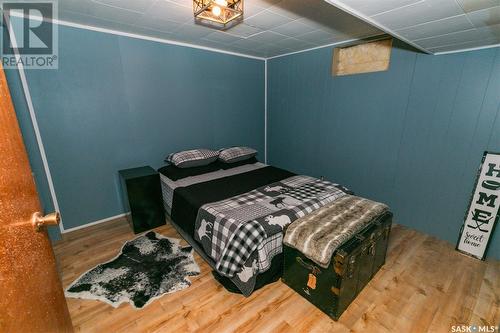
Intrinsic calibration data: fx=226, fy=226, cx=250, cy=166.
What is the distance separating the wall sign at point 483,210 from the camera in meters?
2.21

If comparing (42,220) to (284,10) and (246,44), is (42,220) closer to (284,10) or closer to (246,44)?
(284,10)

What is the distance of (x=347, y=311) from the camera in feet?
5.84

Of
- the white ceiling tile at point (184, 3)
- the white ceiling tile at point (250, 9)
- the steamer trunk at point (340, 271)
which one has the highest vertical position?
the white ceiling tile at point (184, 3)

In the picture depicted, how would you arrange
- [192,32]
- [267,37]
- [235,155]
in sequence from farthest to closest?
[235,155] < [267,37] < [192,32]

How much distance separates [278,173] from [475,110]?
221cm

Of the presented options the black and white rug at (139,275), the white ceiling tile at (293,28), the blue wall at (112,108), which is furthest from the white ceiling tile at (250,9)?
the black and white rug at (139,275)

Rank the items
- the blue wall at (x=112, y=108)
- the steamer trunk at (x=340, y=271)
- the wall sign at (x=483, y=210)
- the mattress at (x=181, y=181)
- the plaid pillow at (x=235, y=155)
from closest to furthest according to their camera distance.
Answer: the steamer trunk at (x=340, y=271), the wall sign at (x=483, y=210), the blue wall at (x=112, y=108), the mattress at (x=181, y=181), the plaid pillow at (x=235, y=155)

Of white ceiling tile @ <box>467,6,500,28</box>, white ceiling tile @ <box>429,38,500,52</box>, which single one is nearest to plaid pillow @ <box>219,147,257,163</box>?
white ceiling tile @ <box>429,38,500,52</box>

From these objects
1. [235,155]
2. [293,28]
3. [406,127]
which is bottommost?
[235,155]

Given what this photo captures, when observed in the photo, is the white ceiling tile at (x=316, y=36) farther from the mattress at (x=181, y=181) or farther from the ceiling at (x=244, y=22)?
the mattress at (x=181, y=181)

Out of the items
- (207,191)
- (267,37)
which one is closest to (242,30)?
(267,37)

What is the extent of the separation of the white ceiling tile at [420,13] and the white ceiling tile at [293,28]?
3.75 feet

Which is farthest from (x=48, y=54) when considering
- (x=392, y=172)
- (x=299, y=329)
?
(x=392, y=172)

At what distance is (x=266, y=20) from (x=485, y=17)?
5.69ft
